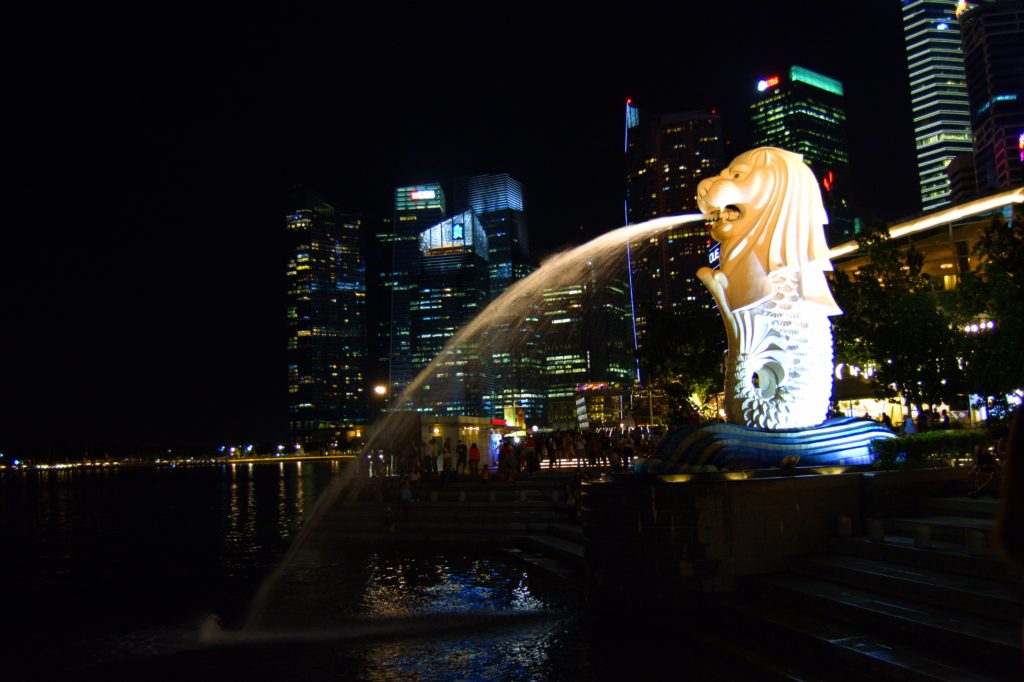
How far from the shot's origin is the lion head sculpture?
62.4 ft

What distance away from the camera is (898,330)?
87.5 ft

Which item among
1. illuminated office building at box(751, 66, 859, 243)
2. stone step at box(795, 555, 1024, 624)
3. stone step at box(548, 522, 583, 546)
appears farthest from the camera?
illuminated office building at box(751, 66, 859, 243)

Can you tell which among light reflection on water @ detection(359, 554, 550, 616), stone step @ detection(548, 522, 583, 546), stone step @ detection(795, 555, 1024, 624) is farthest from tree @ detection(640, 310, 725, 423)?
stone step @ detection(795, 555, 1024, 624)

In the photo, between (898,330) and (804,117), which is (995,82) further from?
(898,330)

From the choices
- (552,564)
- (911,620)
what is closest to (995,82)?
(552,564)

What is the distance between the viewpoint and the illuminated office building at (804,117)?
18312 centimetres

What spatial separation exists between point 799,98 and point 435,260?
93.5 meters

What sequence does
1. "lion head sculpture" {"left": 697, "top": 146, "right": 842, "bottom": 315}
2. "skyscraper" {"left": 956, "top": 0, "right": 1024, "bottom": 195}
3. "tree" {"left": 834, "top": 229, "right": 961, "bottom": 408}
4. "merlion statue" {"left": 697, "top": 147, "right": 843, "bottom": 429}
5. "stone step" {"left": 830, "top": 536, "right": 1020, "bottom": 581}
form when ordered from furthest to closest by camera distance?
"skyscraper" {"left": 956, "top": 0, "right": 1024, "bottom": 195}
"tree" {"left": 834, "top": 229, "right": 961, "bottom": 408}
"lion head sculpture" {"left": 697, "top": 146, "right": 842, "bottom": 315}
"merlion statue" {"left": 697, "top": 147, "right": 843, "bottom": 429}
"stone step" {"left": 830, "top": 536, "right": 1020, "bottom": 581}

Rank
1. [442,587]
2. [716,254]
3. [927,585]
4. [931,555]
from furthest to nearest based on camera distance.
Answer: [716,254] → [442,587] → [931,555] → [927,585]

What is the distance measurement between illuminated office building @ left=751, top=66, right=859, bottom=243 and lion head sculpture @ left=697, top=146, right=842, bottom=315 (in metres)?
174

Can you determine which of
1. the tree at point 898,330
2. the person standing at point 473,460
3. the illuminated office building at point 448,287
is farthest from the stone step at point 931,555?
the illuminated office building at point 448,287

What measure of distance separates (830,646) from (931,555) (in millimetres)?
2553

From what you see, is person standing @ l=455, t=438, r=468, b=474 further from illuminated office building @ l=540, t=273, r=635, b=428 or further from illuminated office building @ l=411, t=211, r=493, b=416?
illuminated office building @ l=411, t=211, r=493, b=416

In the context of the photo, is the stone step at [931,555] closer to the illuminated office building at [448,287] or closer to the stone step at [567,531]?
the stone step at [567,531]
